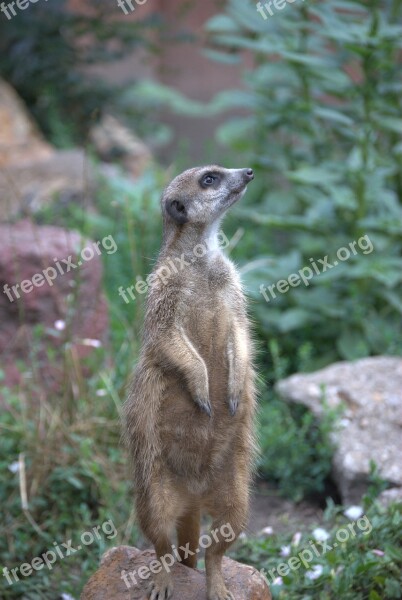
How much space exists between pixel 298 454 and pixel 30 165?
4614 mm

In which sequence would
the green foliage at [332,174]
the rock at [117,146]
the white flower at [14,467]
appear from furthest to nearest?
the rock at [117,146] → the green foliage at [332,174] → the white flower at [14,467]

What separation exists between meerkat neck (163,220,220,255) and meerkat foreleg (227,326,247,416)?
0.32 m

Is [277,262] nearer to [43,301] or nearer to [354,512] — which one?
[43,301]

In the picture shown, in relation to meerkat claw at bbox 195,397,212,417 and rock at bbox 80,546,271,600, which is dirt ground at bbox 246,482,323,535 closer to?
rock at bbox 80,546,271,600

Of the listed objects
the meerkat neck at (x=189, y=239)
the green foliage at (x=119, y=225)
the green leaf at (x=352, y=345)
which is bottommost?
the green foliage at (x=119, y=225)

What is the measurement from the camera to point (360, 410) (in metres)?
4.71

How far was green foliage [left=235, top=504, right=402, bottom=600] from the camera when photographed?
3201 mm

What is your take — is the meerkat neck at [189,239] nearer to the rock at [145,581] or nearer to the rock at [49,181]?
the rock at [145,581]

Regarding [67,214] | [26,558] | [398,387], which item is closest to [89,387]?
[26,558]

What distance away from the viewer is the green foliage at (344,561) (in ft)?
10.5

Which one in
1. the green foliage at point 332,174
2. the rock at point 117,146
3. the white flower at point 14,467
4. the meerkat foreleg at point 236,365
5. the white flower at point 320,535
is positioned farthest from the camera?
the rock at point 117,146
